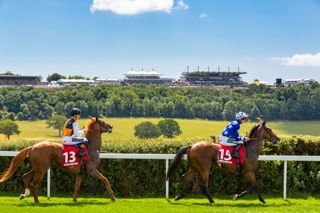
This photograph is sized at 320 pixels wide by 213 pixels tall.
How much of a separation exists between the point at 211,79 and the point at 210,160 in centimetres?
15314

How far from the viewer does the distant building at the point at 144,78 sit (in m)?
160

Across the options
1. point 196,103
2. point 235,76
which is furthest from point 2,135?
point 235,76

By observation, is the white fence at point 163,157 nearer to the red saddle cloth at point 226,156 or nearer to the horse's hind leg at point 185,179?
the horse's hind leg at point 185,179

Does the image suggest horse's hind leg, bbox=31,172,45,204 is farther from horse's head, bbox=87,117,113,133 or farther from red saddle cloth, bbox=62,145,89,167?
horse's head, bbox=87,117,113,133

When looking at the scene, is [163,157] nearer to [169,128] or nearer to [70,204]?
[70,204]

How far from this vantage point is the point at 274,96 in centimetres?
10069

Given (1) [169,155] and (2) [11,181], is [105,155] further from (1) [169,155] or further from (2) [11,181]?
(2) [11,181]

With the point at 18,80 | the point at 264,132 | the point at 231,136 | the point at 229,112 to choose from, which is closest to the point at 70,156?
the point at 231,136

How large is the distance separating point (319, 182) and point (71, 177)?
5.06 m

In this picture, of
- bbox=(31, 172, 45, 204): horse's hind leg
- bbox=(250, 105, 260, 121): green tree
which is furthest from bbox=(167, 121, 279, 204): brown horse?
bbox=(250, 105, 260, 121): green tree

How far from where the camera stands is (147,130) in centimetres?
6406

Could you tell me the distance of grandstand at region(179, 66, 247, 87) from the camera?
156 m

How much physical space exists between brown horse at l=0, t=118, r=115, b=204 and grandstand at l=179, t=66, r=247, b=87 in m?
146

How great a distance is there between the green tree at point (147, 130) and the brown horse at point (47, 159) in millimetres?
50693
